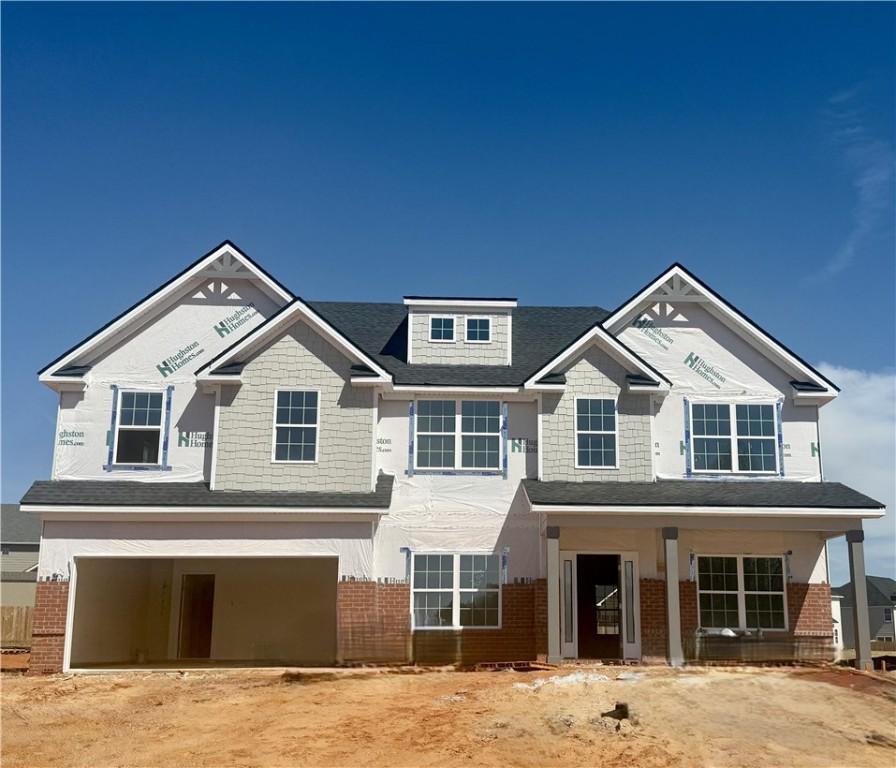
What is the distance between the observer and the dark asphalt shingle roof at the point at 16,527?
5750cm

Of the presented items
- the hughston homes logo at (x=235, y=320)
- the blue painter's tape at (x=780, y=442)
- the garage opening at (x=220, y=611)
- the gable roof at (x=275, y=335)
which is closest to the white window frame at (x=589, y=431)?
the blue painter's tape at (x=780, y=442)

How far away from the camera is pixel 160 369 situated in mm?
25906

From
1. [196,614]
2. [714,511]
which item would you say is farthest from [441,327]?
[196,614]

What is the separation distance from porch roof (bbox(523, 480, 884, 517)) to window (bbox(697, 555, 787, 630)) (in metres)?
1.88

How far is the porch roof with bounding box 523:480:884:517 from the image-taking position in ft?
76.0

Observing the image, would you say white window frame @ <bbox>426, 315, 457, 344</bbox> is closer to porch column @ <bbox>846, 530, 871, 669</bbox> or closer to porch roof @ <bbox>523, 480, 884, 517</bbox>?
porch roof @ <bbox>523, 480, 884, 517</bbox>

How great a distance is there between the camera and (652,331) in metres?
27.0

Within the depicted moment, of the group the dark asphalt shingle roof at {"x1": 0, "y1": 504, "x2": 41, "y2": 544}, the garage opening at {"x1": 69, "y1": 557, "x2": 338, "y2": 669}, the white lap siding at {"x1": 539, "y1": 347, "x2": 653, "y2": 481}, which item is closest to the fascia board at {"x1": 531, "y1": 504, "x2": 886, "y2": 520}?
the white lap siding at {"x1": 539, "y1": 347, "x2": 653, "y2": 481}

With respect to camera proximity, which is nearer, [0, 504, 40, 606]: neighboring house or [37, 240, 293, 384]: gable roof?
[37, 240, 293, 384]: gable roof

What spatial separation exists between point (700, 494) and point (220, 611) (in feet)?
42.8

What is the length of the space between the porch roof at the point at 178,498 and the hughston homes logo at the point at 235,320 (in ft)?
13.8

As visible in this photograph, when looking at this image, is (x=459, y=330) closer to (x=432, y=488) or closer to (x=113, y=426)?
(x=432, y=488)

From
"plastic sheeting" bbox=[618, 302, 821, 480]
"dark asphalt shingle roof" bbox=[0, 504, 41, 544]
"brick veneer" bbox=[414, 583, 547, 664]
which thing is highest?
"plastic sheeting" bbox=[618, 302, 821, 480]

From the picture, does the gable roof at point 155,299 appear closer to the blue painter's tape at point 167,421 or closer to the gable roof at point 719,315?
the blue painter's tape at point 167,421
